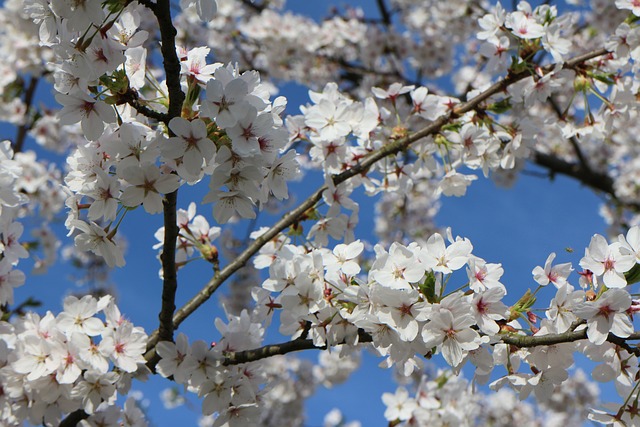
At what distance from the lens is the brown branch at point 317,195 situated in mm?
2393

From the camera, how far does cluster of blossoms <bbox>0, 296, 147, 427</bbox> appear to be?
6.81ft

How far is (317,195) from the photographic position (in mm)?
2656

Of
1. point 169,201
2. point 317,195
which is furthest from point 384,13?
point 169,201

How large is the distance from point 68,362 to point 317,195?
1236 millimetres

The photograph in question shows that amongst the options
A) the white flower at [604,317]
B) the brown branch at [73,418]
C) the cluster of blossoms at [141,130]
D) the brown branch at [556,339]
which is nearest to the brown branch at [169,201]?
the cluster of blossoms at [141,130]

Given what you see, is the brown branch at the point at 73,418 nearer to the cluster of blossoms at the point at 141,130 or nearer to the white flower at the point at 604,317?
the cluster of blossoms at the point at 141,130

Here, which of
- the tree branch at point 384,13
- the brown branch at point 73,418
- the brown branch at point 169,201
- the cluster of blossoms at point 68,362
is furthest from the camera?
the tree branch at point 384,13

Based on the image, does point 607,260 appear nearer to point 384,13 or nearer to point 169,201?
point 169,201

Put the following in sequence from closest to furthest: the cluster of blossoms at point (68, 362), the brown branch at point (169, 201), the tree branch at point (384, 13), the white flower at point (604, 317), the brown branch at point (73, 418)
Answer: the brown branch at point (169, 201)
the white flower at point (604, 317)
the cluster of blossoms at point (68, 362)
the brown branch at point (73, 418)
the tree branch at point (384, 13)

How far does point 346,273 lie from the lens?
192 cm

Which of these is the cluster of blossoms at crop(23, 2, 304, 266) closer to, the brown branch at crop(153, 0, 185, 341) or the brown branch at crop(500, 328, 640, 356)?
the brown branch at crop(153, 0, 185, 341)

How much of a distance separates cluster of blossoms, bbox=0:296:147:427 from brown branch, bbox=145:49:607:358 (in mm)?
162

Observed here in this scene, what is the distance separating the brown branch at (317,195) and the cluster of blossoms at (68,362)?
162 millimetres

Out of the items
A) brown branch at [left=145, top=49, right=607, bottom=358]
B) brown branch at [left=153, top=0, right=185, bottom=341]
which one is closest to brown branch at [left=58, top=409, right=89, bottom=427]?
brown branch at [left=145, top=49, right=607, bottom=358]
